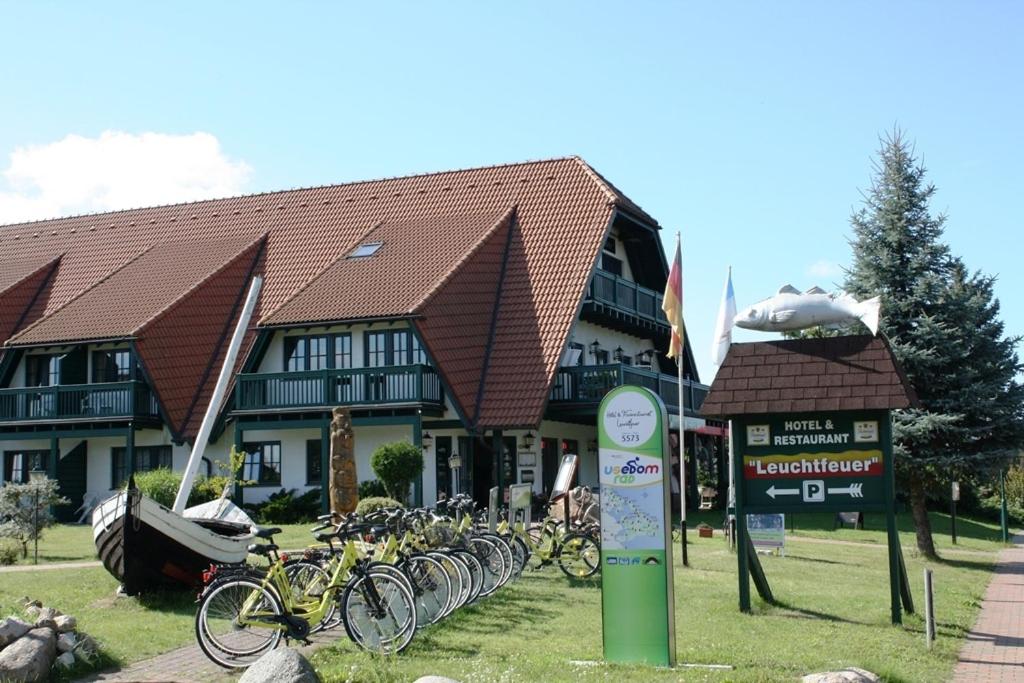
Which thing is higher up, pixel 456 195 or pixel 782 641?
pixel 456 195

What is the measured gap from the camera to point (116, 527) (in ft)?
44.1

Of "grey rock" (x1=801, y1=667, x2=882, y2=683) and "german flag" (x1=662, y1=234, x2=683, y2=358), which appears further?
"german flag" (x1=662, y1=234, x2=683, y2=358)

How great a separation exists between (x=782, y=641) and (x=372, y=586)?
4121mm

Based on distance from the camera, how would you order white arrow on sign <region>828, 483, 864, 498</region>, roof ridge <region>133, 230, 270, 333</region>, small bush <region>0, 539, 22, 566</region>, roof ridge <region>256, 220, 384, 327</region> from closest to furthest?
white arrow on sign <region>828, 483, 864, 498</region> < small bush <region>0, 539, 22, 566</region> < roof ridge <region>256, 220, 384, 327</region> < roof ridge <region>133, 230, 270, 333</region>

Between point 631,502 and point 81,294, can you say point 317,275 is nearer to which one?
point 81,294

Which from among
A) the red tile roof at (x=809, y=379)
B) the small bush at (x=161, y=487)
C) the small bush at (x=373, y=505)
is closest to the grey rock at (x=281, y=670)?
the red tile roof at (x=809, y=379)

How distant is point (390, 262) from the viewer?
30.5 metres

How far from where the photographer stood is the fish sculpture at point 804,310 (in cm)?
1359

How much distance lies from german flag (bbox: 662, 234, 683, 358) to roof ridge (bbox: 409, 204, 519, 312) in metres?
6.36

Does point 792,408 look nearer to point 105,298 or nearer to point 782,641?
point 782,641

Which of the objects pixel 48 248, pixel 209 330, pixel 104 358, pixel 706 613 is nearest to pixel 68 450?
pixel 104 358

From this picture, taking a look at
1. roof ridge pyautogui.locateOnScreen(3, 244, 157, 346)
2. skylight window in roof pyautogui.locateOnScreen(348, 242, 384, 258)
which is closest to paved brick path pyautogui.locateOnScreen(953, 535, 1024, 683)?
skylight window in roof pyautogui.locateOnScreen(348, 242, 384, 258)

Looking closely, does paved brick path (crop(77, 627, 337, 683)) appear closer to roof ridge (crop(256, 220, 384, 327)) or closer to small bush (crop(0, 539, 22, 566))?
small bush (crop(0, 539, 22, 566))

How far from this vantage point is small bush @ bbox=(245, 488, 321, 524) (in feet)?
90.7
